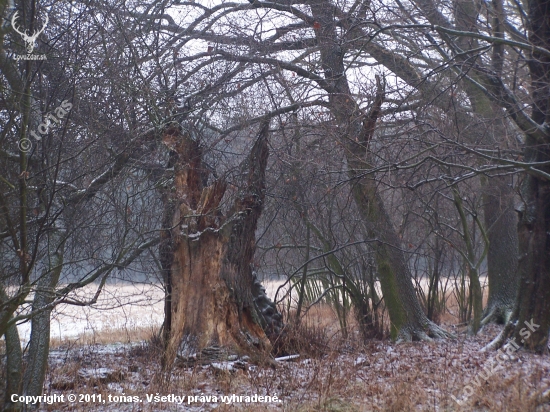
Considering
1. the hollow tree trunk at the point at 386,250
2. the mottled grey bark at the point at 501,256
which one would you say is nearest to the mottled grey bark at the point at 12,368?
the hollow tree trunk at the point at 386,250

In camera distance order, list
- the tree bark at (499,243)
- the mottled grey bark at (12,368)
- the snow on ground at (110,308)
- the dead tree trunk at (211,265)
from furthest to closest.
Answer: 1. the tree bark at (499,243)
2. the dead tree trunk at (211,265)
3. the snow on ground at (110,308)
4. the mottled grey bark at (12,368)

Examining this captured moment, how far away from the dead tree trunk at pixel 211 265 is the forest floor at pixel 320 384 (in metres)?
0.46

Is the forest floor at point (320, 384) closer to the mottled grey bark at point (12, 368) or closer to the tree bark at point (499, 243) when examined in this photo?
the mottled grey bark at point (12, 368)

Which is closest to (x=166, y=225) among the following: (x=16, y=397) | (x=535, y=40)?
(x=16, y=397)

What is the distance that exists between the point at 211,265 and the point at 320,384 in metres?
2.19

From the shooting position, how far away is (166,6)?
9.34m

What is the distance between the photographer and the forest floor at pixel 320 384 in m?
5.45

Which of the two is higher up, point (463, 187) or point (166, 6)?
point (166, 6)

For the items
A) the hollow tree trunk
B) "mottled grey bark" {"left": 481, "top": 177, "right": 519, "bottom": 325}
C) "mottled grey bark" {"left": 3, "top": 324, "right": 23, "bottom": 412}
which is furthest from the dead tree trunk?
"mottled grey bark" {"left": 481, "top": 177, "right": 519, "bottom": 325}

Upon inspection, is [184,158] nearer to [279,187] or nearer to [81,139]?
[81,139]

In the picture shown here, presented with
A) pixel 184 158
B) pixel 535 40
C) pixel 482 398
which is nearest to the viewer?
pixel 482 398

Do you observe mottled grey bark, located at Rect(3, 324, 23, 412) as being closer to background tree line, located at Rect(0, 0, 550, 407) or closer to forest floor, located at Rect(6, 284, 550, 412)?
background tree line, located at Rect(0, 0, 550, 407)

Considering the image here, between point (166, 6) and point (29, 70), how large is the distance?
19.0ft

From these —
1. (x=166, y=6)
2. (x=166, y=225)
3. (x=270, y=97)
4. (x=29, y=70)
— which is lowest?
(x=166, y=225)
